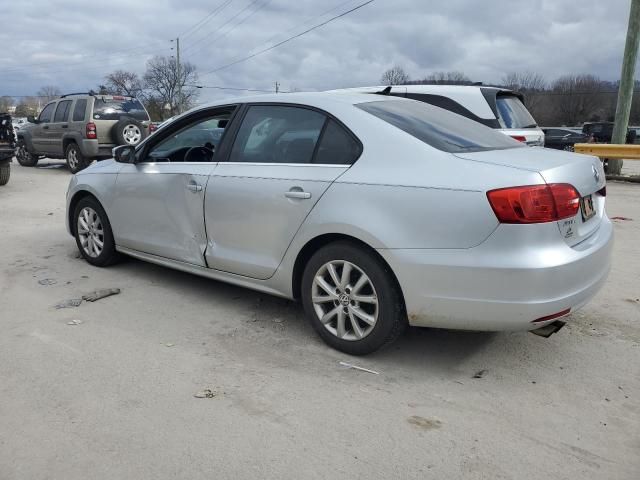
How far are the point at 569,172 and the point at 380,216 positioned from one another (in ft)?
3.49

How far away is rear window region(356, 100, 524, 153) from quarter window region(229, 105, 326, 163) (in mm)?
380

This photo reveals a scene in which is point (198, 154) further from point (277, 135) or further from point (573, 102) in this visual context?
point (573, 102)

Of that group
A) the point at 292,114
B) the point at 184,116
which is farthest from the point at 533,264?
the point at 184,116

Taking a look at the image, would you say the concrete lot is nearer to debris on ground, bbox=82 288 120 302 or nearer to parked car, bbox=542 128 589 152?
debris on ground, bbox=82 288 120 302

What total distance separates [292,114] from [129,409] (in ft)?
7.02

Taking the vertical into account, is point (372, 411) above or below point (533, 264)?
below

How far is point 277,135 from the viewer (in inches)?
152

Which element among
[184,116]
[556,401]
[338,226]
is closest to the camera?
[556,401]

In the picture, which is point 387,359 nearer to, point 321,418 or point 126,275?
point 321,418

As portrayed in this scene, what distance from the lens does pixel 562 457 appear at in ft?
8.09

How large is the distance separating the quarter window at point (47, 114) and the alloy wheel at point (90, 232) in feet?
34.9

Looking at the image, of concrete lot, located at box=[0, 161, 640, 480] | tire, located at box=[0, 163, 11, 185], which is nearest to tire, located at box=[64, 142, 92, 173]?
tire, located at box=[0, 163, 11, 185]

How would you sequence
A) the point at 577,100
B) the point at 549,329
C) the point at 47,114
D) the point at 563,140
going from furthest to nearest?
the point at 577,100, the point at 563,140, the point at 47,114, the point at 549,329

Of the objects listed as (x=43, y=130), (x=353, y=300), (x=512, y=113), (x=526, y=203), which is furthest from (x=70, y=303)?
(x=43, y=130)
